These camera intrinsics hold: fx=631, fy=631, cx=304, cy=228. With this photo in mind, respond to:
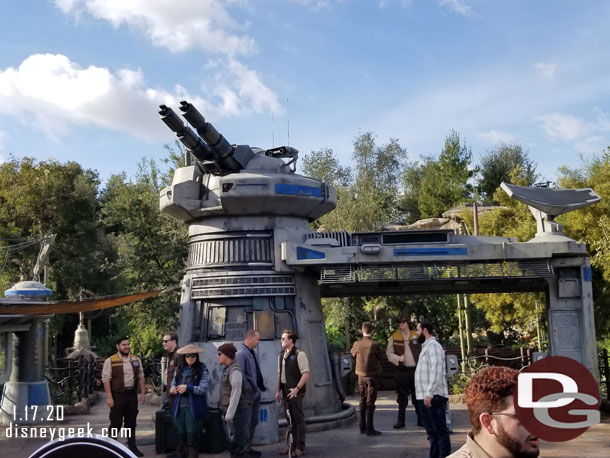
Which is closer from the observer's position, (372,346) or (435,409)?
(435,409)

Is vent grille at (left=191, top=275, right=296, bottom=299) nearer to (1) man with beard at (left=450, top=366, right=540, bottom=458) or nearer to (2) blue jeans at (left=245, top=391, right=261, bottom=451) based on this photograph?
(2) blue jeans at (left=245, top=391, right=261, bottom=451)

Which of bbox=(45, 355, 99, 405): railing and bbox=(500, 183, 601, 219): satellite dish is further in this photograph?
bbox=(45, 355, 99, 405): railing

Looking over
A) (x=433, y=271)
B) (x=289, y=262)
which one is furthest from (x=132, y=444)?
(x=433, y=271)

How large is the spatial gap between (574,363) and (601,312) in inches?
494

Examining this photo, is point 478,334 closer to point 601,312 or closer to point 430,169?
point 601,312

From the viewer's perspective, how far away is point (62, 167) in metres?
27.8

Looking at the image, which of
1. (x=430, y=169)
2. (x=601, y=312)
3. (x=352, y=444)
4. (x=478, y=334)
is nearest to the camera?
(x=352, y=444)

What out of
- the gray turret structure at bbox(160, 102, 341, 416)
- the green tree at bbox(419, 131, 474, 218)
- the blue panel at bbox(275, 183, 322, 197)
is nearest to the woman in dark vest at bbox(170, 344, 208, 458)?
the gray turret structure at bbox(160, 102, 341, 416)

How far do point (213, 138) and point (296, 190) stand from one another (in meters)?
1.66

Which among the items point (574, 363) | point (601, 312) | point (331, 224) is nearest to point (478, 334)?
point (331, 224)

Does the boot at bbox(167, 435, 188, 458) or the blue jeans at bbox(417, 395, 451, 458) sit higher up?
the blue jeans at bbox(417, 395, 451, 458)

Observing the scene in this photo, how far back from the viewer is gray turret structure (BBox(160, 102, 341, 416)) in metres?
10.6

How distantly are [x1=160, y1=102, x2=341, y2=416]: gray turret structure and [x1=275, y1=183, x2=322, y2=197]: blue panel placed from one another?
0.06 ft

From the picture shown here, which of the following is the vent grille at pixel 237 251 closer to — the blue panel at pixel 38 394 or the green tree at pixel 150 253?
the blue panel at pixel 38 394
